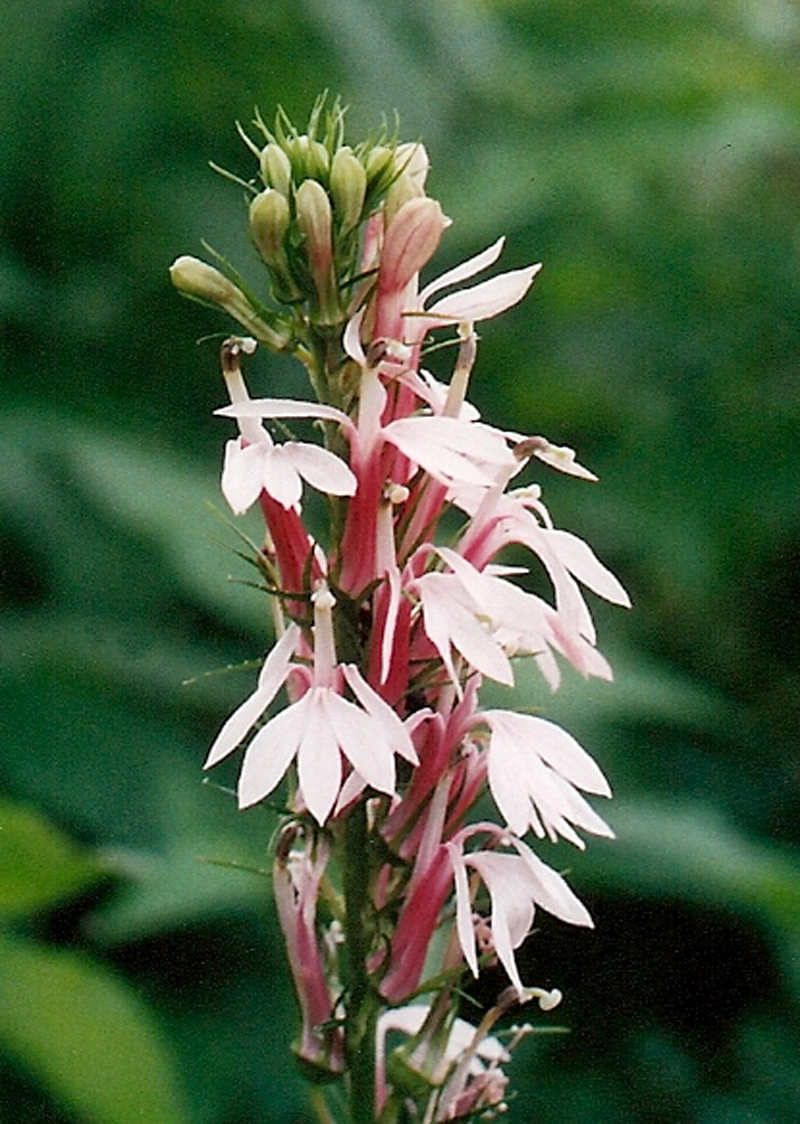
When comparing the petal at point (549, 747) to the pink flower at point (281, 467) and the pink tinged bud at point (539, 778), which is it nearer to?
the pink tinged bud at point (539, 778)

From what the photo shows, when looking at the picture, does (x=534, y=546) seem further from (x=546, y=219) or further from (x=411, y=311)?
(x=546, y=219)

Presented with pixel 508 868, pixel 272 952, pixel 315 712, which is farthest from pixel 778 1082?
pixel 315 712

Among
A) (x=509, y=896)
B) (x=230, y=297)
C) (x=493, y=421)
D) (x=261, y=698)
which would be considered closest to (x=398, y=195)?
(x=230, y=297)

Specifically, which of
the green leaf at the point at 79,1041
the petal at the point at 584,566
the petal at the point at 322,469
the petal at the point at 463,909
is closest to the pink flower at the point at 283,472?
the petal at the point at 322,469

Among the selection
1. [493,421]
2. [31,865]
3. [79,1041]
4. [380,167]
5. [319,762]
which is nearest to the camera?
[319,762]

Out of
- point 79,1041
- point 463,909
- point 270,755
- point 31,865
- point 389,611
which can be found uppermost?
point 389,611

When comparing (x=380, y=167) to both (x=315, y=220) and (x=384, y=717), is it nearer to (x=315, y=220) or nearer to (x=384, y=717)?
(x=315, y=220)
